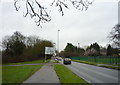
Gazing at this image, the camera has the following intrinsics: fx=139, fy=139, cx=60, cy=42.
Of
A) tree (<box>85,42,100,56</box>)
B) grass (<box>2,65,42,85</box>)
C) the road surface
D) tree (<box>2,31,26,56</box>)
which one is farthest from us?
tree (<box>85,42,100,56</box>)

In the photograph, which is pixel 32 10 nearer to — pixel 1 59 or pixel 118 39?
pixel 118 39

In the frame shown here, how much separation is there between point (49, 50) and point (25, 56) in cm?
907

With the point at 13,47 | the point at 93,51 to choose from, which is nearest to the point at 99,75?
the point at 13,47

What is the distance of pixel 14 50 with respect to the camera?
158ft

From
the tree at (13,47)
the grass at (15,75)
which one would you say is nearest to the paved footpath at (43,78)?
the grass at (15,75)

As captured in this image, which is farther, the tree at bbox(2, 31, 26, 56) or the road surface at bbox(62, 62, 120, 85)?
the tree at bbox(2, 31, 26, 56)

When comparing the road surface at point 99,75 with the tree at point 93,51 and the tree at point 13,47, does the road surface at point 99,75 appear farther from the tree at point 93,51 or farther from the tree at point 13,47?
the tree at point 93,51

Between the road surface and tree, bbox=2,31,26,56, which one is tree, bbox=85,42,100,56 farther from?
the road surface

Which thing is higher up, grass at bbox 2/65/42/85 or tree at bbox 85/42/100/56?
tree at bbox 85/42/100/56

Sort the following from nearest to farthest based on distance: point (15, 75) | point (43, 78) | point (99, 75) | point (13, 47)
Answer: point (43, 78), point (99, 75), point (15, 75), point (13, 47)

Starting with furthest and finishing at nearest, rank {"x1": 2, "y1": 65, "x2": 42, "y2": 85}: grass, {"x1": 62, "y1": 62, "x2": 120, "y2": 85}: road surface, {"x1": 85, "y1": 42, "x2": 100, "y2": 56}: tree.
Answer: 1. {"x1": 85, "y1": 42, "x2": 100, "y2": 56}: tree
2. {"x1": 62, "y1": 62, "x2": 120, "y2": 85}: road surface
3. {"x1": 2, "y1": 65, "x2": 42, "y2": 85}: grass

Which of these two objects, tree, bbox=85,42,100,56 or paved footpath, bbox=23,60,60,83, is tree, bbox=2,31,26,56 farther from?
tree, bbox=85,42,100,56

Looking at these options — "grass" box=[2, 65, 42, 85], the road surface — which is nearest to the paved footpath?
"grass" box=[2, 65, 42, 85]

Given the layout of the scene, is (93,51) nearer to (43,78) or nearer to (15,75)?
(15,75)
